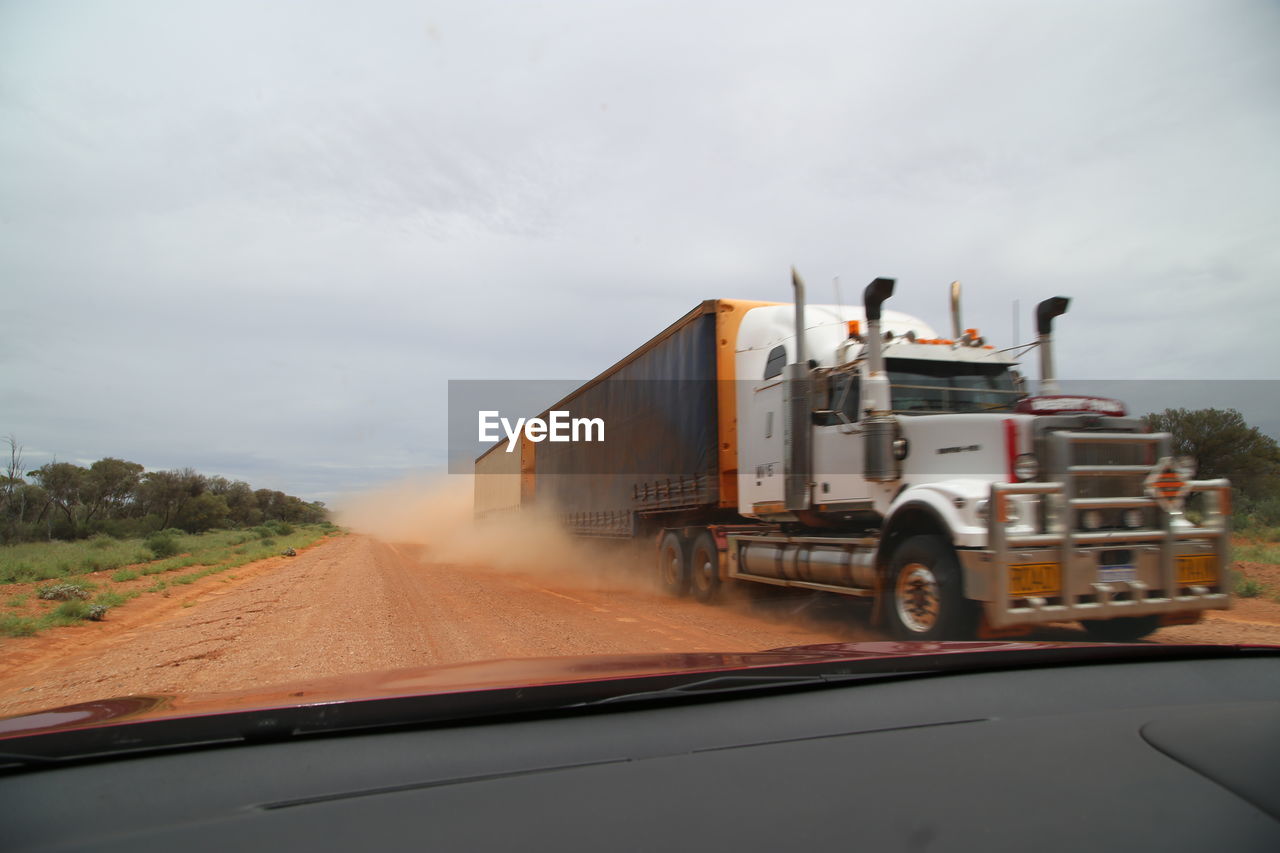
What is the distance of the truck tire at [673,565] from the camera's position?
12523mm

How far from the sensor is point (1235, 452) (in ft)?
78.0

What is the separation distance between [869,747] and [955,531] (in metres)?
4.42

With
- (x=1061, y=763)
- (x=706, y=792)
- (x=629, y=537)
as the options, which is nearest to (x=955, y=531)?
(x=1061, y=763)

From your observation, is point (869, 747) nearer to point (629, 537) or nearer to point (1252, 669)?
point (1252, 669)

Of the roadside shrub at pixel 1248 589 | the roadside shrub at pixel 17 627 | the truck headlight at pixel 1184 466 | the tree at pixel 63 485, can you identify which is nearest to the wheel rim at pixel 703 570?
the truck headlight at pixel 1184 466

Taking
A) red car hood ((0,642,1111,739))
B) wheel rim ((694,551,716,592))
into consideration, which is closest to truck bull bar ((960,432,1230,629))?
red car hood ((0,642,1111,739))

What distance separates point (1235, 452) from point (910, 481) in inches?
871

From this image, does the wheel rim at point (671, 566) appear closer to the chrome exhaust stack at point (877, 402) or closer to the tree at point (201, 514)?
the chrome exhaust stack at point (877, 402)

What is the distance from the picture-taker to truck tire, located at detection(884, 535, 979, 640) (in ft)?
21.4

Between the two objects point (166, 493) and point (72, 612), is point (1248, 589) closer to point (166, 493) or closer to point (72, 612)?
point (72, 612)

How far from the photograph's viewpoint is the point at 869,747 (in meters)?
2.47

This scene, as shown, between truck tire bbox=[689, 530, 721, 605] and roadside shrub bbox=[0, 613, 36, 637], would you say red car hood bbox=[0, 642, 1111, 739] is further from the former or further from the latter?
roadside shrub bbox=[0, 613, 36, 637]

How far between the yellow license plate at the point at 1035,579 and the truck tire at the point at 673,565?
6.77 m

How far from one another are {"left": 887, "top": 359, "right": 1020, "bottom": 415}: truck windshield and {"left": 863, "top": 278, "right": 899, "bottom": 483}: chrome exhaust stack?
0.63 feet
